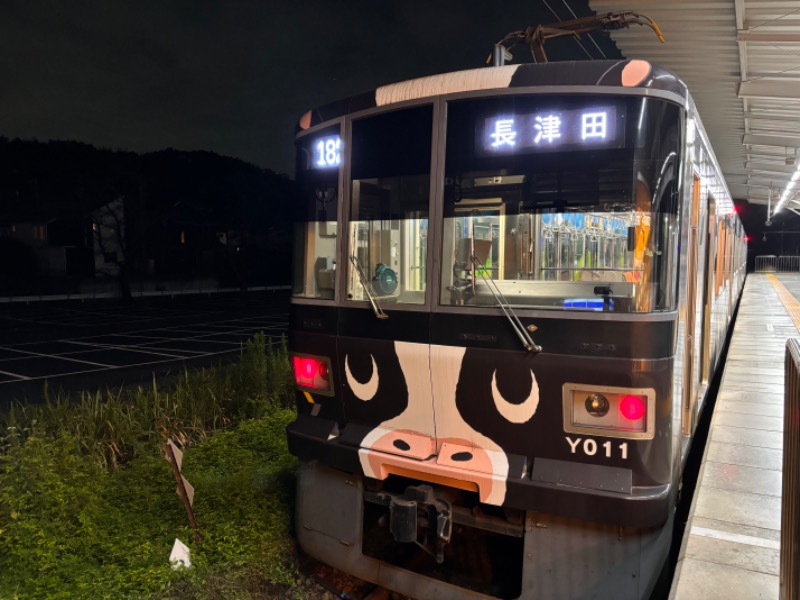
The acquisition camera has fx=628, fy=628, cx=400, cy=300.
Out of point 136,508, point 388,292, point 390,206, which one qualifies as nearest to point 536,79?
point 390,206

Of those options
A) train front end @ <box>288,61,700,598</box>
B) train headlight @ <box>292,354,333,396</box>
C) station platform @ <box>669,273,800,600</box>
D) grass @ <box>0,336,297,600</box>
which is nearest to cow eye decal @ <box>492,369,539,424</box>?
train front end @ <box>288,61,700,598</box>

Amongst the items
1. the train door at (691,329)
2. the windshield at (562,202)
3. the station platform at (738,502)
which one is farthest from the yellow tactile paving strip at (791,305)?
the windshield at (562,202)

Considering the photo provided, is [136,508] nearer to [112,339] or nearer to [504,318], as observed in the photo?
[504,318]

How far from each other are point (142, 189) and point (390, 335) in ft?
113

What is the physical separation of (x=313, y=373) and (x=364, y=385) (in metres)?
0.44

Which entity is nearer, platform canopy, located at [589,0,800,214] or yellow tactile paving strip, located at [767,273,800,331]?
platform canopy, located at [589,0,800,214]

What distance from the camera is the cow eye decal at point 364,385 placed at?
3652mm

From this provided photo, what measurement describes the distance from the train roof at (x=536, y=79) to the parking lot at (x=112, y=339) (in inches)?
342

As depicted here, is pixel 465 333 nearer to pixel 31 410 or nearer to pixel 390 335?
pixel 390 335

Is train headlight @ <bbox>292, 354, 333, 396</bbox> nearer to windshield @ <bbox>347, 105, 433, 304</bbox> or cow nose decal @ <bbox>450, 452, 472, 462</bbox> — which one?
windshield @ <bbox>347, 105, 433, 304</bbox>

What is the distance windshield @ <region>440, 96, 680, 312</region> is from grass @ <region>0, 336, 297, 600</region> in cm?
228

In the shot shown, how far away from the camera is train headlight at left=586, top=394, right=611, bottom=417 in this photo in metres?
3.04

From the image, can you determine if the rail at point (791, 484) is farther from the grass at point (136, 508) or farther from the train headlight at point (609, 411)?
the grass at point (136, 508)

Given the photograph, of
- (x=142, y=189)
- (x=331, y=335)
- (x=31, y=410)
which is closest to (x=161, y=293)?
(x=142, y=189)
